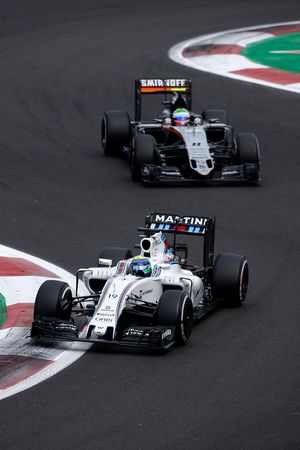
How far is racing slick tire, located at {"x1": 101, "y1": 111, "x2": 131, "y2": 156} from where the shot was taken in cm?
2184

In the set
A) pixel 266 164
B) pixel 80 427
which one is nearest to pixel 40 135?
pixel 266 164

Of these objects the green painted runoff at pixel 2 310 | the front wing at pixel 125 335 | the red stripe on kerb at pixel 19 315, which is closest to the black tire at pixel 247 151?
the green painted runoff at pixel 2 310

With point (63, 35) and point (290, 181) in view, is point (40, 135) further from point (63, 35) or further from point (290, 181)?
point (63, 35)

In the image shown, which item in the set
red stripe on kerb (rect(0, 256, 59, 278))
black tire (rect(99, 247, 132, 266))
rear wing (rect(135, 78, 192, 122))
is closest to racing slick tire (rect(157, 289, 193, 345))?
black tire (rect(99, 247, 132, 266))

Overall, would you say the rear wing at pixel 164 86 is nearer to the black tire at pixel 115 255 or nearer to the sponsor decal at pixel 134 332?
the black tire at pixel 115 255

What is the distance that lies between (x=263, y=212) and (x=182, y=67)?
40.3 ft

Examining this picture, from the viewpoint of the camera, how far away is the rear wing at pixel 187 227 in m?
13.2

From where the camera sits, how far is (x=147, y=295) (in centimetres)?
1221

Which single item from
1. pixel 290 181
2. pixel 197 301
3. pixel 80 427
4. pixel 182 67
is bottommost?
pixel 80 427

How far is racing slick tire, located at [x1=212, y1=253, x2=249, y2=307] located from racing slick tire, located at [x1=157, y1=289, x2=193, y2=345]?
1139 mm

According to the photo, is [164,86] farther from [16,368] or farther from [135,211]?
[16,368]

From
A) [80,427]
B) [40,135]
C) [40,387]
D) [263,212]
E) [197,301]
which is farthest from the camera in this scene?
[40,135]

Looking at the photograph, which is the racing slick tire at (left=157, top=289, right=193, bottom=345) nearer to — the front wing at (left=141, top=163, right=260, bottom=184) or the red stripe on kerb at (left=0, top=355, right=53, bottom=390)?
the red stripe on kerb at (left=0, top=355, right=53, bottom=390)

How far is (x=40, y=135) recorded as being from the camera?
76.1 feet
